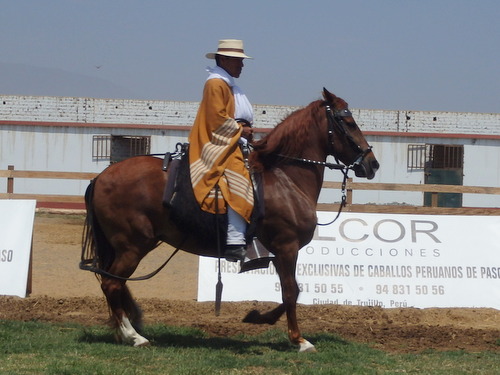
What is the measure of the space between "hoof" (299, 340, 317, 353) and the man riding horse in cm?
98

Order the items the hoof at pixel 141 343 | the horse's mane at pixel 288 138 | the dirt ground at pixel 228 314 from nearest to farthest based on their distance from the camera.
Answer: the hoof at pixel 141 343
the horse's mane at pixel 288 138
the dirt ground at pixel 228 314

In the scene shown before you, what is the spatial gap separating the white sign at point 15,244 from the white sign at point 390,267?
2.44m

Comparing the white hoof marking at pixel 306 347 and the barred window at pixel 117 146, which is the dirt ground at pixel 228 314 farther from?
the barred window at pixel 117 146

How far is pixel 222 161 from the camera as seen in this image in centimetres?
715

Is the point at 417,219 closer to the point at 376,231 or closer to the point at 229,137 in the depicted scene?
the point at 376,231

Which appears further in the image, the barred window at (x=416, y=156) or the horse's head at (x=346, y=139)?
the barred window at (x=416, y=156)

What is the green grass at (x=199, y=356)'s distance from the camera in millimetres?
6203

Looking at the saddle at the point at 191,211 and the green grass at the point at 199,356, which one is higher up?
the saddle at the point at 191,211

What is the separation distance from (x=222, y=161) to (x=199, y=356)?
5.78 feet

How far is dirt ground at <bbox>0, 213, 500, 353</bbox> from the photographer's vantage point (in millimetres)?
8148

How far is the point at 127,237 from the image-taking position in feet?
24.0

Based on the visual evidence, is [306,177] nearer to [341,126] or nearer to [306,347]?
[341,126]

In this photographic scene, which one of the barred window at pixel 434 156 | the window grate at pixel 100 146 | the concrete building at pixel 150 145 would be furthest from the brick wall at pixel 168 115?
the window grate at pixel 100 146

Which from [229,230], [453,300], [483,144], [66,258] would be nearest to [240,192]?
[229,230]
